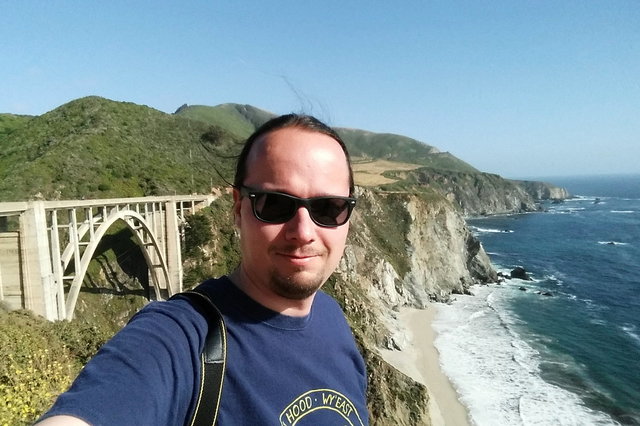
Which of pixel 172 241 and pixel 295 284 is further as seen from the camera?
pixel 172 241

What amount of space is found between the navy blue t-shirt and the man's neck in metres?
0.03

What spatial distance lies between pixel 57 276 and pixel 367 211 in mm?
43848

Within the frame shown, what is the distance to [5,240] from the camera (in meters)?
12.8

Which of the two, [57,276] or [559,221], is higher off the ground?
[57,276]

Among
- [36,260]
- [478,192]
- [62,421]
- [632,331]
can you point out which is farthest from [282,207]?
[478,192]

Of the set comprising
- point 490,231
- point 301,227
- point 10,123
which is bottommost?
point 490,231

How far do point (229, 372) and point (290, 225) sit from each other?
73 cm

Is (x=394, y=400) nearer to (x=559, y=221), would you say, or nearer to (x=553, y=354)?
(x=553, y=354)

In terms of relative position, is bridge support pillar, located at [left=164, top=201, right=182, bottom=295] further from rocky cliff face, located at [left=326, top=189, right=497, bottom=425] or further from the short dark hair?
the short dark hair

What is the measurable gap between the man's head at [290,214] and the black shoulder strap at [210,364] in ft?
0.84

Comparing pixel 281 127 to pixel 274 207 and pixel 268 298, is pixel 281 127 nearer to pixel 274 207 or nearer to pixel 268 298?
pixel 274 207

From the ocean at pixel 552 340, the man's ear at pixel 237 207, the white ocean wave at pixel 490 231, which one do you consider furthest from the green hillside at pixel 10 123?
the white ocean wave at pixel 490 231

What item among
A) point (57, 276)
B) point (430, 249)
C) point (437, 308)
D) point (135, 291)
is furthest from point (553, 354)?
point (57, 276)

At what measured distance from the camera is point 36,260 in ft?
43.1
